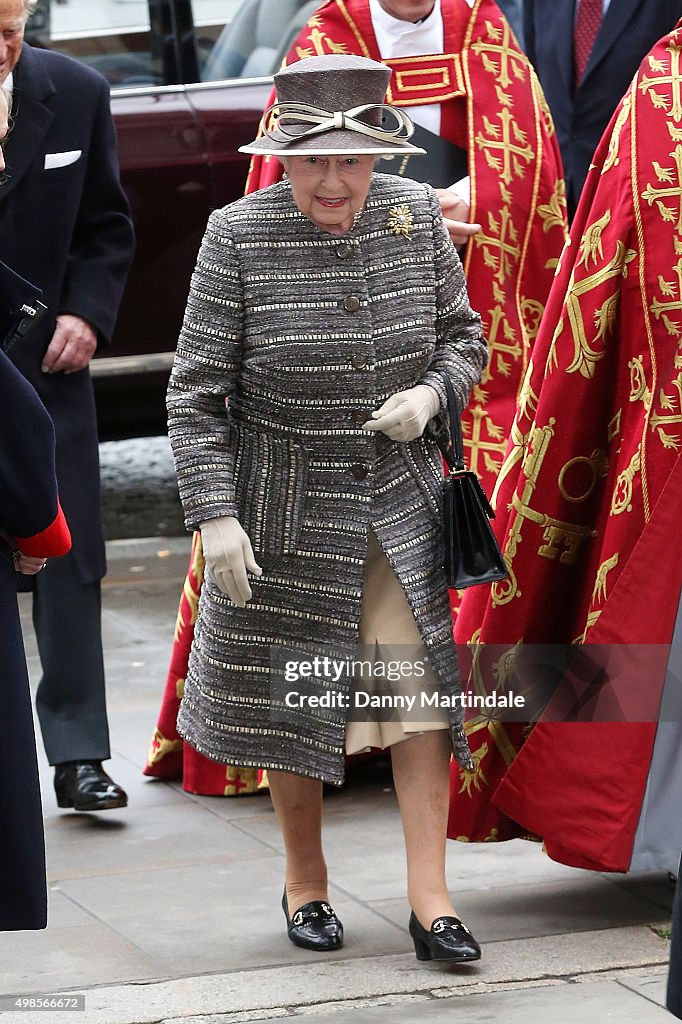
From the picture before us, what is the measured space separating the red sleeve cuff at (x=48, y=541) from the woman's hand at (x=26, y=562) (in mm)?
19

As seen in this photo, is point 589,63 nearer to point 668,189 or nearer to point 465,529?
point 668,189

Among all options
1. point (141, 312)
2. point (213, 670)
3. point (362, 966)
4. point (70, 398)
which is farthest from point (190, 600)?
point (141, 312)

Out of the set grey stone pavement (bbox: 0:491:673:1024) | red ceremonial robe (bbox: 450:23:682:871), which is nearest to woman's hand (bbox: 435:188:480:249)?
red ceremonial robe (bbox: 450:23:682:871)

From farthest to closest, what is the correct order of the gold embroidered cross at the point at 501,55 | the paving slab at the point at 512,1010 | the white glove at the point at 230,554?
the gold embroidered cross at the point at 501,55 → the white glove at the point at 230,554 → the paving slab at the point at 512,1010

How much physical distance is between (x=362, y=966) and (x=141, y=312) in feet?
14.4

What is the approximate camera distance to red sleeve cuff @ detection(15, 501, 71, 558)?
111 inches

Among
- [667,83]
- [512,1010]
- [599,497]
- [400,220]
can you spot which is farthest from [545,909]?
[667,83]

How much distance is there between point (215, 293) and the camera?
3.49 metres

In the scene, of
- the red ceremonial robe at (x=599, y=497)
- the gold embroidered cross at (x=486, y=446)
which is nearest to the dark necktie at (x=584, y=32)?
the gold embroidered cross at (x=486, y=446)

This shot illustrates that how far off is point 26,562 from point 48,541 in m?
0.09

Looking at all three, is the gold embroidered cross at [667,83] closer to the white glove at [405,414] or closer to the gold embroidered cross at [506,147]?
the white glove at [405,414]

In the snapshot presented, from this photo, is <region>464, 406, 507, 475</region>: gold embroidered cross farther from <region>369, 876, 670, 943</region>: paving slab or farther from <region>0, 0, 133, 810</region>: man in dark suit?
<region>369, 876, 670, 943</region>: paving slab

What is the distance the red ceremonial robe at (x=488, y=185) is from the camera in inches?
180

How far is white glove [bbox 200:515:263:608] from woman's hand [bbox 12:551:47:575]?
576 mm
